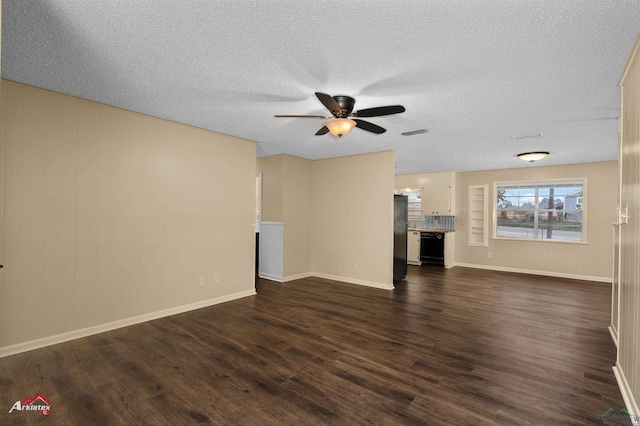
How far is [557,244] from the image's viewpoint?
6902 millimetres

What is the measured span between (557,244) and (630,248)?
565 cm

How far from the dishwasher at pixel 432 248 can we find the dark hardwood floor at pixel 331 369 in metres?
3.40

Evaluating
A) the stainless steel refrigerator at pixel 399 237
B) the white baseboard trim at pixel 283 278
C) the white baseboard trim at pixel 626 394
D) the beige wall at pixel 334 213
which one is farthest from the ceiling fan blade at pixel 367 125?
the white baseboard trim at pixel 283 278

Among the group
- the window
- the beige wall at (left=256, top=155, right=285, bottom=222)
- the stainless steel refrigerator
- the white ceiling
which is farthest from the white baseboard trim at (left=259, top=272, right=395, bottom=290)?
the window

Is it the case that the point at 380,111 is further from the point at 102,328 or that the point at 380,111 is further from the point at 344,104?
the point at 102,328

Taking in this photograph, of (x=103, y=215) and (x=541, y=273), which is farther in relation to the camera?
(x=541, y=273)

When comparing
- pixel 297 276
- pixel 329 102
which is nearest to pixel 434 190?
pixel 297 276

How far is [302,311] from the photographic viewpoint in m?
4.19

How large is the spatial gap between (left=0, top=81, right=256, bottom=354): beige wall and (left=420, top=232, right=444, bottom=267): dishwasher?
206 inches

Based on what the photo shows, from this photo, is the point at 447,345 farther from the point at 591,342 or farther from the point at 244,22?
the point at 244,22

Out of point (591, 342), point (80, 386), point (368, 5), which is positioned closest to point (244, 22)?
point (368, 5)

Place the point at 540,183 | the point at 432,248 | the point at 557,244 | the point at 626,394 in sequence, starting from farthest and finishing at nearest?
1. the point at 432,248
2. the point at 540,183
3. the point at 557,244
4. the point at 626,394

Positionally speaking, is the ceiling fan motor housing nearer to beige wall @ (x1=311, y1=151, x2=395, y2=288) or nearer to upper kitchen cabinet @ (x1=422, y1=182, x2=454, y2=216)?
beige wall @ (x1=311, y1=151, x2=395, y2=288)

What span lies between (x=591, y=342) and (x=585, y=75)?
2.77 metres
